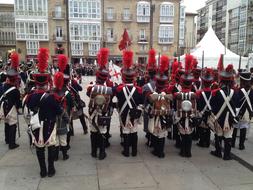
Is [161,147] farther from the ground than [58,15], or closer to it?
closer to it

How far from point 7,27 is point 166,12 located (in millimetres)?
32181

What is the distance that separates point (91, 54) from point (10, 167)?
129 feet

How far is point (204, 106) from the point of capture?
6031mm

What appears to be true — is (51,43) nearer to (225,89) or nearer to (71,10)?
(71,10)

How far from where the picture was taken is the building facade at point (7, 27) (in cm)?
5394

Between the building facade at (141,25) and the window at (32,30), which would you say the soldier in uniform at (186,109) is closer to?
the building facade at (141,25)

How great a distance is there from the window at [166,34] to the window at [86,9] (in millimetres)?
10449

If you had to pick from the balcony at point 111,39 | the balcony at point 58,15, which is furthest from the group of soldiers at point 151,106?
the balcony at point 58,15

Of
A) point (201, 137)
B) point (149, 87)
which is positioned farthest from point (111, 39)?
point (149, 87)

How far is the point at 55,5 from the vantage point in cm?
4175

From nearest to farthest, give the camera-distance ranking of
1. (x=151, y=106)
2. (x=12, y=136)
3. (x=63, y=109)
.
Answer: (x=63, y=109)
(x=151, y=106)
(x=12, y=136)

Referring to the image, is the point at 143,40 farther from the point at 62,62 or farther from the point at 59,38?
the point at 62,62

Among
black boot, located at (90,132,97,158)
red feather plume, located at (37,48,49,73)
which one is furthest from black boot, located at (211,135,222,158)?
red feather plume, located at (37,48,49,73)

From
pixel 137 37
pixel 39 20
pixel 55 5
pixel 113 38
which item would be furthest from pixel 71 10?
pixel 137 37
